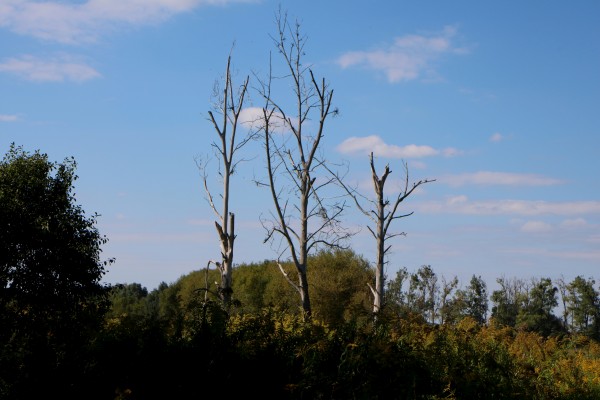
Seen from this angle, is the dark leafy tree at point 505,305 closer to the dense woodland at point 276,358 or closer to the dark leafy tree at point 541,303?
the dark leafy tree at point 541,303

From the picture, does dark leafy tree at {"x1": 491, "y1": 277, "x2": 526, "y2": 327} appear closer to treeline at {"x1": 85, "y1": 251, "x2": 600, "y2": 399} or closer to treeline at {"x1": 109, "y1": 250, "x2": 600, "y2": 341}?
treeline at {"x1": 109, "y1": 250, "x2": 600, "y2": 341}

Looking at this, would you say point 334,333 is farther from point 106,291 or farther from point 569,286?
point 569,286

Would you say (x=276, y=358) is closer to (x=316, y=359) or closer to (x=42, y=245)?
(x=316, y=359)

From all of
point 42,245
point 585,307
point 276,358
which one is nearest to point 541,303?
point 585,307

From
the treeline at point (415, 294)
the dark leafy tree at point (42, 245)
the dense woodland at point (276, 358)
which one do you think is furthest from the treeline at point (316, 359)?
the treeline at point (415, 294)

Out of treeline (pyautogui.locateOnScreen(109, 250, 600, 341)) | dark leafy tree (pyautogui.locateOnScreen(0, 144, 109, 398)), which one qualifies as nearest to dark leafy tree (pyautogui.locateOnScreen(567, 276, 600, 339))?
treeline (pyautogui.locateOnScreen(109, 250, 600, 341))

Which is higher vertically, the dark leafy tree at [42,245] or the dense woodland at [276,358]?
the dark leafy tree at [42,245]

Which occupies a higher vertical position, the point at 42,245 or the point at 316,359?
the point at 42,245

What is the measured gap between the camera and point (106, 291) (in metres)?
20.6

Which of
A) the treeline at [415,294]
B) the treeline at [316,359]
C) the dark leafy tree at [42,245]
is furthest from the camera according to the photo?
the treeline at [415,294]

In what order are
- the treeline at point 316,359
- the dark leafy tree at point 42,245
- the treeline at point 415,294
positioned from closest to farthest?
the treeline at point 316,359
the dark leafy tree at point 42,245
the treeline at point 415,294

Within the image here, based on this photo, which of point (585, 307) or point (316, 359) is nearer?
point (316, 359)

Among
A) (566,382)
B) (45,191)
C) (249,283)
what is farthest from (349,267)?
(566,382)

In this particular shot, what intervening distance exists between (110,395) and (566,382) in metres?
4.63
